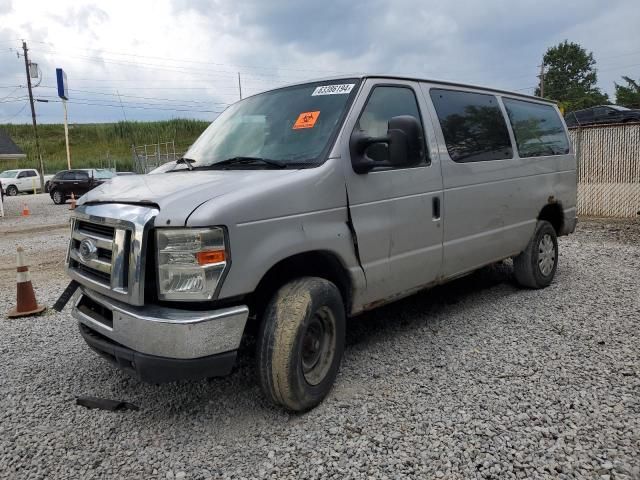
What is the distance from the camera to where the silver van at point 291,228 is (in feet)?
8.56

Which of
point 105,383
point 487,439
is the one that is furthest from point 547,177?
point 105,383

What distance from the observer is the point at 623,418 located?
2.88 metres

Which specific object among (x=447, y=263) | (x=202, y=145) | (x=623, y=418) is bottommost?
(x=623, y=418)

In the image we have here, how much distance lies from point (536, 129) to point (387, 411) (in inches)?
149

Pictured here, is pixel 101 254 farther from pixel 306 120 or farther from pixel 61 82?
pixel 61 82

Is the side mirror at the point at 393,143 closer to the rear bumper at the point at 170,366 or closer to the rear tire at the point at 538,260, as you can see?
the rear bumper at the point at 170,366

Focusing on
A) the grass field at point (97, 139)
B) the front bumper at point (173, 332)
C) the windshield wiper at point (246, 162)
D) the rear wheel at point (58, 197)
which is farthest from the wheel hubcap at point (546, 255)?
the grass field at point (97, 139)

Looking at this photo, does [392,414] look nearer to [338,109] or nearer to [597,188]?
[338,109]

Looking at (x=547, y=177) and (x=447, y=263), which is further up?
(x=547, y=177)

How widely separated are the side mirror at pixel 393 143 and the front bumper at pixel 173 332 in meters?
1.28

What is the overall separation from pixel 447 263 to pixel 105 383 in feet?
9.28

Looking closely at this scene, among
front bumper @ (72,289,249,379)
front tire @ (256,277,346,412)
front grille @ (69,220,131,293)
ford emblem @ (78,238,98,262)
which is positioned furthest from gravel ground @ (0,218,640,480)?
ford emblem @ (78,238,98,262)

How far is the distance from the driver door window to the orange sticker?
1.02 feet

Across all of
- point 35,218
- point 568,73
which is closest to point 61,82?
point 35,218
